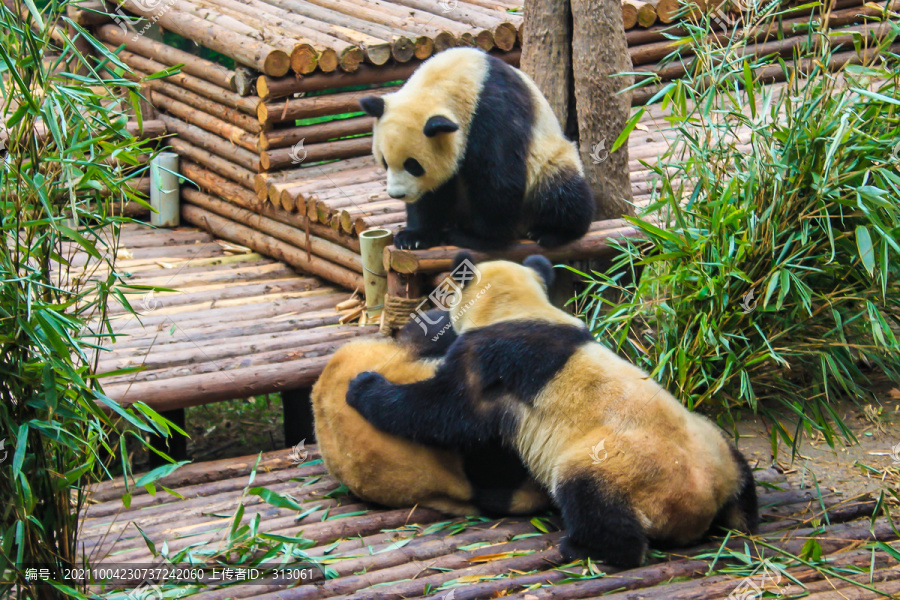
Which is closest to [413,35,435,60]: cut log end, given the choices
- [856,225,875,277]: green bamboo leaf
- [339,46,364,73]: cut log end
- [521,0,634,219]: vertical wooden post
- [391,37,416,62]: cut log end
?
[391,37,416,62]: cut log end

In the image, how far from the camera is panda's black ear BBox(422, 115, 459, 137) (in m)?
4.31

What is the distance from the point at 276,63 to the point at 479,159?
229 centimetres

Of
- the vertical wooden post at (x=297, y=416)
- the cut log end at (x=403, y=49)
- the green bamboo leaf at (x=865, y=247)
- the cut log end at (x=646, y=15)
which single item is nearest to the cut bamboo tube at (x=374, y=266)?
the vertical wooden post at (x=297, y=416)

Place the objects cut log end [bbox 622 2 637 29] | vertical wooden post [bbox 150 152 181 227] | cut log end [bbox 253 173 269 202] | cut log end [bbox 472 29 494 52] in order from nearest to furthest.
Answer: cut log end [bbox 253 173 269 202] → cut log end [bbox 472 29 494 52] → cut log end [bbox 622 2 637 29] → vertical wooden post [bbox 150 152 181 227]

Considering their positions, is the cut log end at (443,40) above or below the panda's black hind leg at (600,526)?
above

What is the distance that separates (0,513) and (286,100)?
4.52 meters

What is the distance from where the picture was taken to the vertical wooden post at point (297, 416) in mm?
5156

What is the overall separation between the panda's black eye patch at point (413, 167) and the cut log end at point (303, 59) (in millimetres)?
2126

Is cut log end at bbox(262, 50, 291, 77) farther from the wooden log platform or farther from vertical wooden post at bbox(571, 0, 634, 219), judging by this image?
vertical wooden post at bbox(571, 0, 634, 219)

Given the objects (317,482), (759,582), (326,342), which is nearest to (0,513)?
(317,482)

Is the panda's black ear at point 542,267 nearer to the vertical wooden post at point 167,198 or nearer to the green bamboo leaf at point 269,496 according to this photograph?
the green bamboo leaf at point 269,496

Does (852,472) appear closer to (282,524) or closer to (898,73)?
(898,73)

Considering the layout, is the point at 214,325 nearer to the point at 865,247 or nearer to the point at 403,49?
the point at 403,49

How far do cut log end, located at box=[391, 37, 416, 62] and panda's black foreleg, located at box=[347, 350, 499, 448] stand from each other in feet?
12.7
